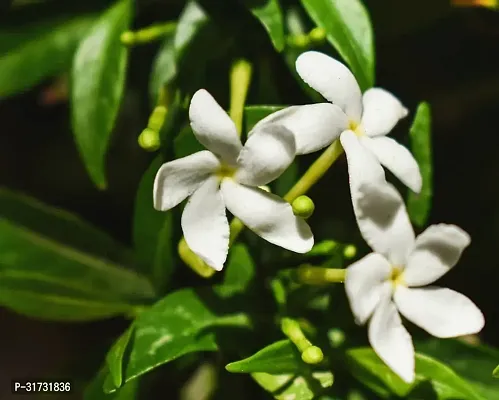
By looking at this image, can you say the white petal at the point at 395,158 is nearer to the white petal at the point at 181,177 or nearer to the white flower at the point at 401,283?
the white flower at the point at 401,283

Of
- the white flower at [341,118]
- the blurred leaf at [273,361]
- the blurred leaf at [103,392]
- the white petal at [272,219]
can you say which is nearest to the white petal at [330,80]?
the white flower at [341,118]

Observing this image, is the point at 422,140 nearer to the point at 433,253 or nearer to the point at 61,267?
the point at 433,253

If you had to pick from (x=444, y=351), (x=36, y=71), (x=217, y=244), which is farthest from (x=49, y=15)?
(x=444, y=351)

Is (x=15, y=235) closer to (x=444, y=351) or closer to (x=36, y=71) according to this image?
(x=36, y=71)

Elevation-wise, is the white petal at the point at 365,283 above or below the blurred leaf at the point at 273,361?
above

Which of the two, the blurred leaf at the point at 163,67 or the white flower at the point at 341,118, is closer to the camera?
the white flower at the point at 341,118

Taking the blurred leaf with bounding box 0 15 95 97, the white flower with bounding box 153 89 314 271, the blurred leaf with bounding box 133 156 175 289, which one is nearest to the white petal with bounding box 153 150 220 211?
the white flower with bounding box 153 89 314 271
